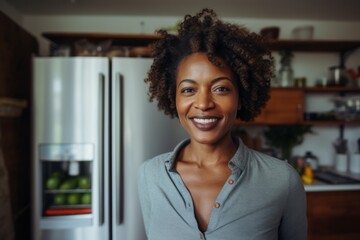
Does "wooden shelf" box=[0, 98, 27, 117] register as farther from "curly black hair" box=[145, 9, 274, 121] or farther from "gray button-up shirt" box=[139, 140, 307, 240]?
"gray button-up shirt" box=[139, 140, 307, 240]

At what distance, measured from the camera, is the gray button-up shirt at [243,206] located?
0.67 m

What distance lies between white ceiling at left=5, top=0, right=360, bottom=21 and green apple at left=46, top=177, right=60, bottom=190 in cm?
133

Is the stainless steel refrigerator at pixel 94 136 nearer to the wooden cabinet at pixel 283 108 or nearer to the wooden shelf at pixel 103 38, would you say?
the wooden shelf at pixel 103 38

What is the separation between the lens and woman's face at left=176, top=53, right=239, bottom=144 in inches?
26.6

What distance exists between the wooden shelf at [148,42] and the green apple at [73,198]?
1137 millimetres

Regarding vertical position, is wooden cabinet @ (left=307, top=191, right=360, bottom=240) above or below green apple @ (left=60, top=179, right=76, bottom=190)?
below

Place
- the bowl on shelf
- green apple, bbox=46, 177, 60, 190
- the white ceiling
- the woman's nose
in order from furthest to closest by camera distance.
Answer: the bowl on shelf, the white ceiling, green apple, bbox=46, 177, 60, 190, the woman's nose

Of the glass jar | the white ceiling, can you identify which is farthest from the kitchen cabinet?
the white ceiling

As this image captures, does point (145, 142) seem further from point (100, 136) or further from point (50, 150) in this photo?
point (50, 150)

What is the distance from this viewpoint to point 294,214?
2.36 feet

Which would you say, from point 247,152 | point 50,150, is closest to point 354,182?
point 247,152

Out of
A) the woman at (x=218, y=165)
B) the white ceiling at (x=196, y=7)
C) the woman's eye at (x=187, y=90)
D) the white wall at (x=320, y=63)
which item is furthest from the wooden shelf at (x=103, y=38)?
the woman's eye at (x=187, y=90)

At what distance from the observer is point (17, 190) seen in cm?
169

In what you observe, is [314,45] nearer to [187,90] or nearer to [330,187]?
[330,187]
